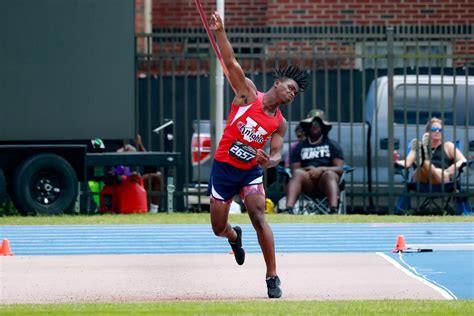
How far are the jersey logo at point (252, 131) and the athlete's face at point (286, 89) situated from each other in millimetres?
288

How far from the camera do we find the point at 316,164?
65.7 ft

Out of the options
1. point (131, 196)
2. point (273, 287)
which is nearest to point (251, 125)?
point (273, 287)

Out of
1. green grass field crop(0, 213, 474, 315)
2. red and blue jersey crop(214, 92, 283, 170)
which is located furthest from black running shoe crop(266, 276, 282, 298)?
red and blue jersey crop(214, 92, 283, 170)

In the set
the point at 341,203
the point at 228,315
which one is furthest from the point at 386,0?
the point at 228,315

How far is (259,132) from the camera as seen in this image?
36.4ft

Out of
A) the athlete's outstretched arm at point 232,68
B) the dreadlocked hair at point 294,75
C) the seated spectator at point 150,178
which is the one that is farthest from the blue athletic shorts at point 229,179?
the seated spectator at point 150,178

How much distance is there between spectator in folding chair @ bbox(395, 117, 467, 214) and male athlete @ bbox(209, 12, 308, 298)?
9732 millimetres

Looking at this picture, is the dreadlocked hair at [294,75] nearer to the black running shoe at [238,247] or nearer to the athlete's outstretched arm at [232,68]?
the athlete's outstretched arm at [232,68]

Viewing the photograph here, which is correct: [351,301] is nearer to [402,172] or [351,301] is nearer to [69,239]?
[69,239]

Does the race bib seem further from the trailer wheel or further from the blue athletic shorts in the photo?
the trailer wheel

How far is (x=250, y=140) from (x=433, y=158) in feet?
34.0

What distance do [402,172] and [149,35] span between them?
434 centimetres

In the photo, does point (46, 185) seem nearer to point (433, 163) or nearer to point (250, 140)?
point (433, 163)

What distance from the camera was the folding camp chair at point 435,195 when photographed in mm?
20812
